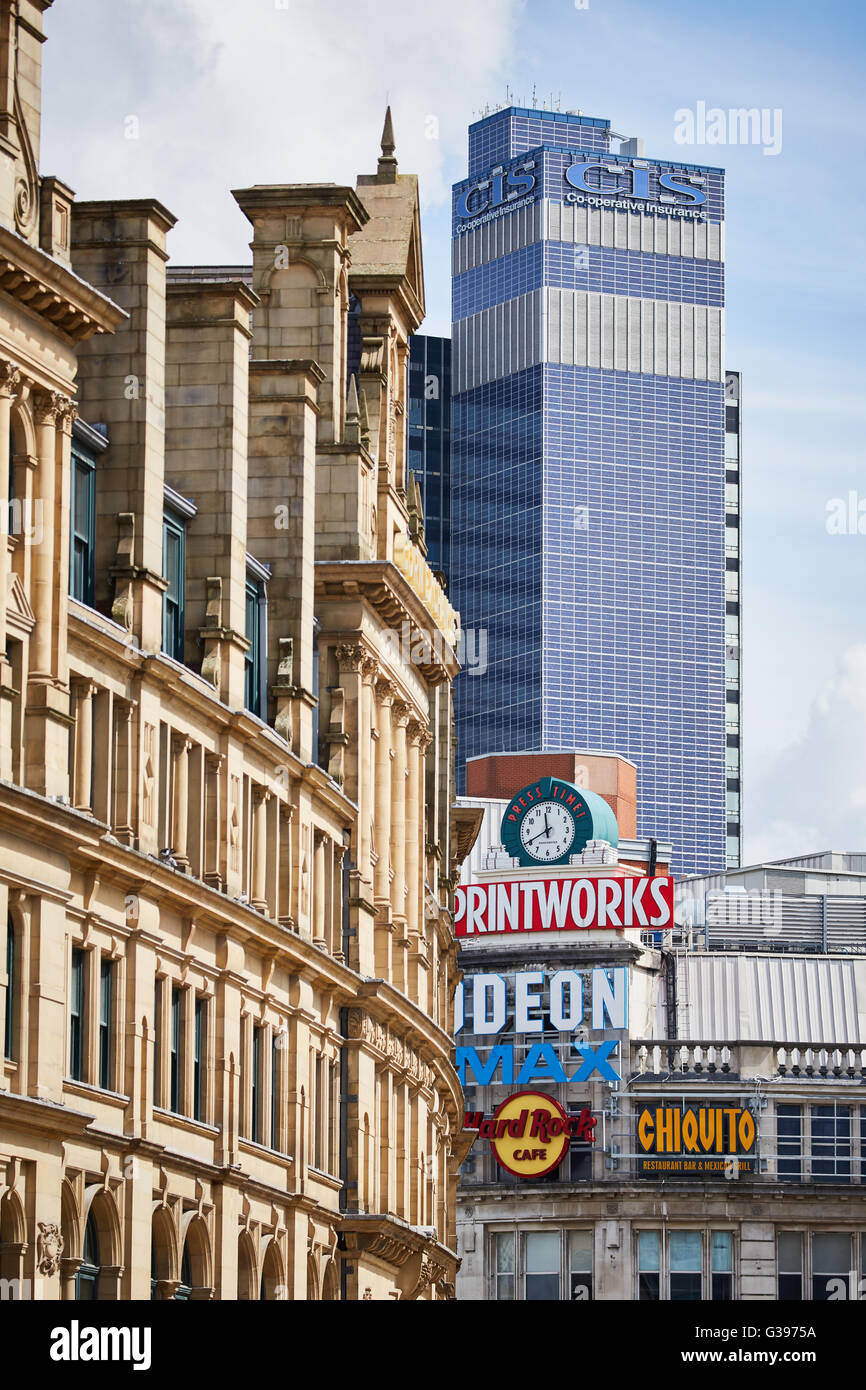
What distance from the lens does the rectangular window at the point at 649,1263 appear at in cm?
13238

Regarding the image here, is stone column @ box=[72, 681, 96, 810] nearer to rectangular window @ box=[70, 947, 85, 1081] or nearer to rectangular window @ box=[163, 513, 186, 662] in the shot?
rectangular window @ box=[70, 947, 85, 1081]

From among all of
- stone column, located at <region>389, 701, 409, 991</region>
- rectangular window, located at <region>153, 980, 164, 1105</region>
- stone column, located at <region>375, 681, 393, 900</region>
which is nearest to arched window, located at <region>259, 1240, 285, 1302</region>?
rectangular window, located at <region>153, 980, 164, 1105</region>

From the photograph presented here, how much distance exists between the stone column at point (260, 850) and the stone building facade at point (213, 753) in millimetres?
94

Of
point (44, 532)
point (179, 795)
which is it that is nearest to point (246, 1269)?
point (179, 795)

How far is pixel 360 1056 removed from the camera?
75.4m

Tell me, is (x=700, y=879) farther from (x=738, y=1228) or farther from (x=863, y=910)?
(x=738, y=1228)

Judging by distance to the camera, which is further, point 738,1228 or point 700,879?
point 700,879

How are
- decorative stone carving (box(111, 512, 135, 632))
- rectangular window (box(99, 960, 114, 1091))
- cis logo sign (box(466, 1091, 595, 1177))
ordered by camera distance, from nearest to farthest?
rectangular window (box(99, 960, 114, 1091)), decorative stone carving (box(111, 512, 135, 632)), cis logo sign (box(466, 1091, 595, 1177))

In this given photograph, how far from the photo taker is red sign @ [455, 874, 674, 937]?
14025 centimetres

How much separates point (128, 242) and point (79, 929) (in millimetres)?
14508

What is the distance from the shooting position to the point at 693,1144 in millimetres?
133625

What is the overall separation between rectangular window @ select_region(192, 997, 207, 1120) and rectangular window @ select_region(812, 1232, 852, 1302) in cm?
7454
